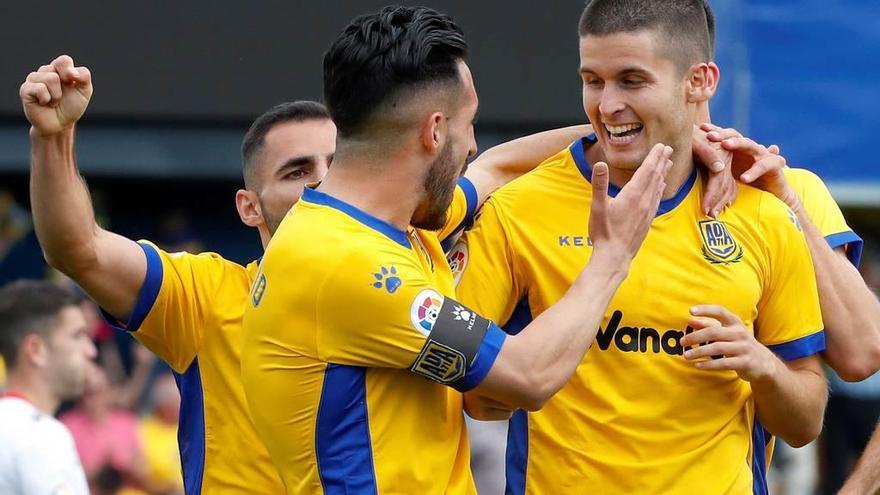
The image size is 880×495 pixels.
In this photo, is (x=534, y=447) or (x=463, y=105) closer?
(x=463, y=105)

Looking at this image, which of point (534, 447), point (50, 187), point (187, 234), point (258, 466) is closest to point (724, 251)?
point (534, 447)

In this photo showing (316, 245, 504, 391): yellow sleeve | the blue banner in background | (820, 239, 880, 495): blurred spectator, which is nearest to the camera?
(316, 245, 504, 391): yellow sleeve

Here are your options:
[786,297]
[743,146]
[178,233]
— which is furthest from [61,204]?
[178,233]

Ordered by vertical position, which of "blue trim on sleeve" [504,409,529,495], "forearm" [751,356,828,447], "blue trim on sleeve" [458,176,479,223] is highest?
"blue trim on sleeve" [458,176,479,223]

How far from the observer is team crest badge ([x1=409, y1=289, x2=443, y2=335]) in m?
3.55

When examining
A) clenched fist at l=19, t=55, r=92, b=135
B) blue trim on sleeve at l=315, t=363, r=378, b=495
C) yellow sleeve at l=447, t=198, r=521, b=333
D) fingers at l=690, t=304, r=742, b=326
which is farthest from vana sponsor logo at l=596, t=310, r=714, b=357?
clenched fist at l=19, t=55, r=92, b=135

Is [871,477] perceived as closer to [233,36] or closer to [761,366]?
[761,366]

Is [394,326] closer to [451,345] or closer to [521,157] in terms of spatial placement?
[451,345]

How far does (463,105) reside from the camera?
149 inches

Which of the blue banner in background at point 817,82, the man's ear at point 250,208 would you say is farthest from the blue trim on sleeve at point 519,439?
the blue banner in background at point 817,82

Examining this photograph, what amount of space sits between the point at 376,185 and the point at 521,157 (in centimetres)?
97

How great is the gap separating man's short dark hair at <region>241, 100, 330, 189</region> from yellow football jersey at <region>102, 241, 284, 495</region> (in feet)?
1.39

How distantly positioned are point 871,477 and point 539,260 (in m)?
1.48

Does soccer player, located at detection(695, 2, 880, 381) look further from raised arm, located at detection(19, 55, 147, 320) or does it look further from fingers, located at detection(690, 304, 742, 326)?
raised arm, located at detection(19, 55, 147, 320)
